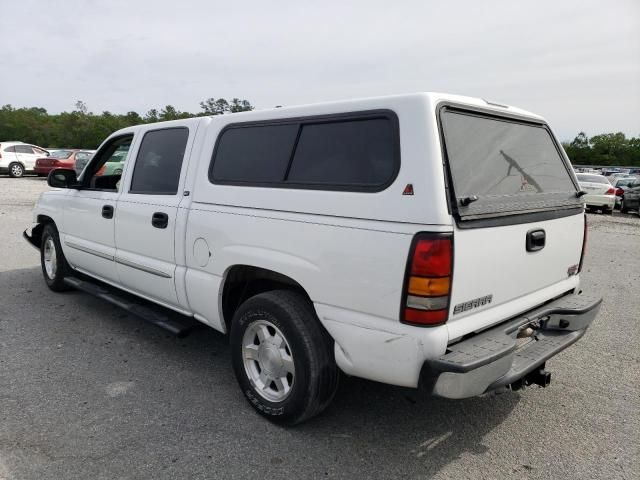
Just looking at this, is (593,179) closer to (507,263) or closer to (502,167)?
(502,167)

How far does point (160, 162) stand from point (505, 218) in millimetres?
2705

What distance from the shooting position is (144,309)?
396 cm

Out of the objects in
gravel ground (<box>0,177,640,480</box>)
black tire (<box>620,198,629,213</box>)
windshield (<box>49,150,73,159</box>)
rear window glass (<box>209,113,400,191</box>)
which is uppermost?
windshield (<box>49,150,73,159</box>)

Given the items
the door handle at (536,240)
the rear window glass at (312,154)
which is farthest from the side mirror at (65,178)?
the door handle at (536,240)

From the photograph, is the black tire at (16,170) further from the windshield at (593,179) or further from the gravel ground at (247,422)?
the windshield at (593,179)

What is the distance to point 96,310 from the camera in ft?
16.3

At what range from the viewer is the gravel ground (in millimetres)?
2539

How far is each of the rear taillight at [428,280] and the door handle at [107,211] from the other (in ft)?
9.87

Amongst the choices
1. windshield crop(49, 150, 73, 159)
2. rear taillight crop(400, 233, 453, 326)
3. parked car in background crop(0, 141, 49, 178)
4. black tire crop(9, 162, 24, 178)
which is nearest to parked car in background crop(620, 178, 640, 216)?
rear taillight crop(400, 233, 453, 326)

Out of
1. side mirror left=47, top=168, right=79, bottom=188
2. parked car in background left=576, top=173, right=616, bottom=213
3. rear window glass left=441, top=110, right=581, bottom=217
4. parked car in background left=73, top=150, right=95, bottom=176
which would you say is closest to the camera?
rear window glass left=441, top=110, right=581, bottom=217

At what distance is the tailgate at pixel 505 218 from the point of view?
236 centimetres

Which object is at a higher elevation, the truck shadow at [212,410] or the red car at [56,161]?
the red car at [56,161]

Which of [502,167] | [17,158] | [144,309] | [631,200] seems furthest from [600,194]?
[17,158]

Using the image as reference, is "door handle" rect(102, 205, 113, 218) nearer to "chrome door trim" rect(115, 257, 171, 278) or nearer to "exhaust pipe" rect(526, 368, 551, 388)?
"chrome door trim" rect(115, 257, 171, 278)
